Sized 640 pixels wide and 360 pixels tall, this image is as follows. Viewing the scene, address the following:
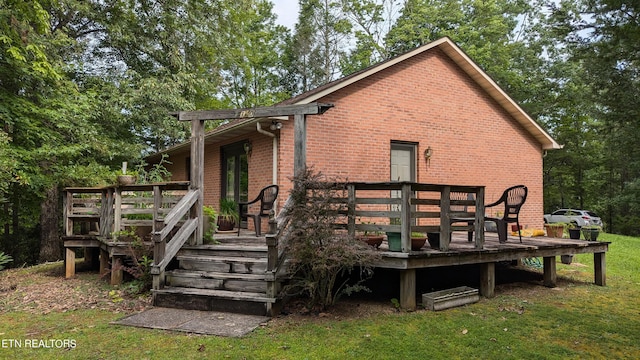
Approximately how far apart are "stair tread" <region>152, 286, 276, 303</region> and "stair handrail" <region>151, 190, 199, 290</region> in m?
0.25

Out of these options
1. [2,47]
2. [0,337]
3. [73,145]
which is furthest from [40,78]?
[0,337]

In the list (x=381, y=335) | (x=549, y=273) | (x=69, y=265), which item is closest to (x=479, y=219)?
(x=549, y=273)

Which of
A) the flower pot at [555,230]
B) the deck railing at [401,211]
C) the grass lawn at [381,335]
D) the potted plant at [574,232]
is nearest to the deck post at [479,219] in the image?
the deck railing at [401,211]

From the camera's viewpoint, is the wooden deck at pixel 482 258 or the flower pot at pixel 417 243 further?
the flower pot at pixel 417 243

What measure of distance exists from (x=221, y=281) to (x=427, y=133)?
22.2ft

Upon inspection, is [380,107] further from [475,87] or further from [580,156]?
[580,156]

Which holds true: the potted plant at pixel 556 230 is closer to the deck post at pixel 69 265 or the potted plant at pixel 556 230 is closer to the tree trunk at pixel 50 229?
the deck post at pixel 69 265

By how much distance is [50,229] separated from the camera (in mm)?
12602

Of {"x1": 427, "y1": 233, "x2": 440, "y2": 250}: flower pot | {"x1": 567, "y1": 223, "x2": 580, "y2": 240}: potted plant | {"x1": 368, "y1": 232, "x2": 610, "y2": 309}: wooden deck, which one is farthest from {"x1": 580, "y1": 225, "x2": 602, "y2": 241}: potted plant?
{"x1": 427, "y1": 233, "x2": 440, "y2": 250}: flower pot

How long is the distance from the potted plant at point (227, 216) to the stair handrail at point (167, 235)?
320cm

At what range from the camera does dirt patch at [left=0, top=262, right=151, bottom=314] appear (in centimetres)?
563

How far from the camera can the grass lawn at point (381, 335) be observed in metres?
3.96

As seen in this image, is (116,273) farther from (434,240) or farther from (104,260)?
(434,240)

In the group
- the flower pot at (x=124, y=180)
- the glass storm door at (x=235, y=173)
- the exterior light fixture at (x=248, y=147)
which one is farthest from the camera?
the glass storm door at (x=235, y=173)
